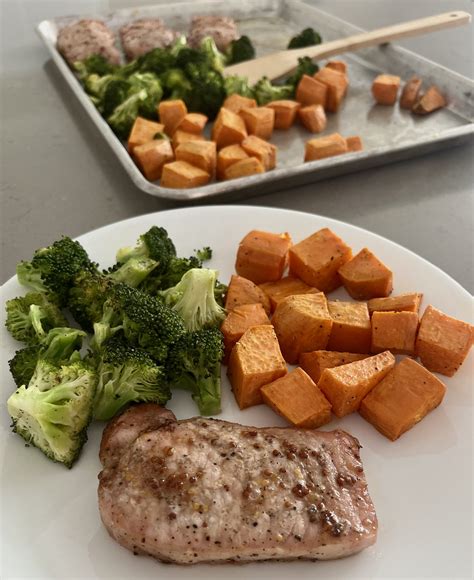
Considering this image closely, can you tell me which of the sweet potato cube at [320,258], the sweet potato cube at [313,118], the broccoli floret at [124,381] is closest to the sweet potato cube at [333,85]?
the sweet potato cube at [313,118]

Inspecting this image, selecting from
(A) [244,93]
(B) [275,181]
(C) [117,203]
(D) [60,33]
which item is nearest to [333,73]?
(A) [244,93]

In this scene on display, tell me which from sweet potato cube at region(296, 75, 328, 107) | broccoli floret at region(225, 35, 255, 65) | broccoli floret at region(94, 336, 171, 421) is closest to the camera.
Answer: broccoli floret at region(94, 336, 171, 421)

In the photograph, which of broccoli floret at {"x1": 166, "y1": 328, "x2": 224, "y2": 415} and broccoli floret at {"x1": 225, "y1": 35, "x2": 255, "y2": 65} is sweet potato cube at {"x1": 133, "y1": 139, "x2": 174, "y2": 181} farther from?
broccoli floret at {"x1": 225, "y1": 35, "x2": 255, "y2": 65}

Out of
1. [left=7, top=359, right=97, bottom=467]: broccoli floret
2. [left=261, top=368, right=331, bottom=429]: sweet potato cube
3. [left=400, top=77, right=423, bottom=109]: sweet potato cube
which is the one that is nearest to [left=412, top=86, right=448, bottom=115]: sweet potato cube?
[left=400, top=77, right=423, bottom=109]: sweet potato cube

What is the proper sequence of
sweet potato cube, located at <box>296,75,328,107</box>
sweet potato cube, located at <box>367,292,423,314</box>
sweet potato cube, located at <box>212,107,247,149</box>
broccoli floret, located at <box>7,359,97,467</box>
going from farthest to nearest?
sweet potato cube, located at <box>296,75,328,107</box>
sweet potato cube, located at <box>212,107,247,149</box>
sweet potato cube, located at <box>367,292,423,314</box>
broccoli floret, located at <box>7,359,97,467</box>

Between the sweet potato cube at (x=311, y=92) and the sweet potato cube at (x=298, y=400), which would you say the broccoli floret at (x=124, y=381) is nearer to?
the sweet potato cube at (x=298, y=400)

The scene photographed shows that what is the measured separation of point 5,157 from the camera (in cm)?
351

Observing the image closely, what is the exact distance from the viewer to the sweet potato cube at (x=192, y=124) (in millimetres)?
3285

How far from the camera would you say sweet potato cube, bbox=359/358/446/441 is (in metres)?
1.77

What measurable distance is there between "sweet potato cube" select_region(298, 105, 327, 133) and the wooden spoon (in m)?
0.58

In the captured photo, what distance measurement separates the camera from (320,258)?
2.19m

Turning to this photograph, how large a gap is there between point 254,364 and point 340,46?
314 centimetres

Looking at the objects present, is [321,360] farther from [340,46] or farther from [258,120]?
[340,46]

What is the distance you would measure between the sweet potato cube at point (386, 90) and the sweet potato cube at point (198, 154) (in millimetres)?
1488
